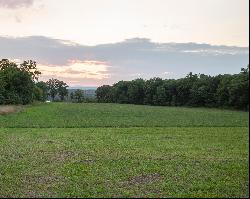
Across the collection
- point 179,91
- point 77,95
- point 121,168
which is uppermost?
point 179,91

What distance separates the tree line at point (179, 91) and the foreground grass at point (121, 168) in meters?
47.6

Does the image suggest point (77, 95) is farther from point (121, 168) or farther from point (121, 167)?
point (121, 168)

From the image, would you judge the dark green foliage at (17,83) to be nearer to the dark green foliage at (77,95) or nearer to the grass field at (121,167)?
the grass field at (121,167)

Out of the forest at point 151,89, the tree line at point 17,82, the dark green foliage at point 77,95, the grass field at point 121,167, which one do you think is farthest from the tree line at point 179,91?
the grass field at point 121,167

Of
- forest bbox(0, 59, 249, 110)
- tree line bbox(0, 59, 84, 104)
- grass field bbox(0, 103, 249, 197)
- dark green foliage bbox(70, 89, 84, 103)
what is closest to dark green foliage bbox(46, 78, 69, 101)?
dark green foliage bbox(70, 89, 84, 103)

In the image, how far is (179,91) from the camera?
118m

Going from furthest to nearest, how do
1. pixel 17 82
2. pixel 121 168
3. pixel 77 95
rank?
pixel 77 95
pixel 17 82
pixel 121 168

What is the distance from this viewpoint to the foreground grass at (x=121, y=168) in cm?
1521

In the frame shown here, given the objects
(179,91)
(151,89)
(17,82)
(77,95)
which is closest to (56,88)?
(77,95)

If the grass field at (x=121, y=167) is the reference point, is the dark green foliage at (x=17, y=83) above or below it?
above

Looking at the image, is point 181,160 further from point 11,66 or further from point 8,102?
point 11,66

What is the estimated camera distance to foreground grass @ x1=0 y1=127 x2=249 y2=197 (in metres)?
15.2

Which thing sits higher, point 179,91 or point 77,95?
point 179,91

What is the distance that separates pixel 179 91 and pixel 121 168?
3932 inches
